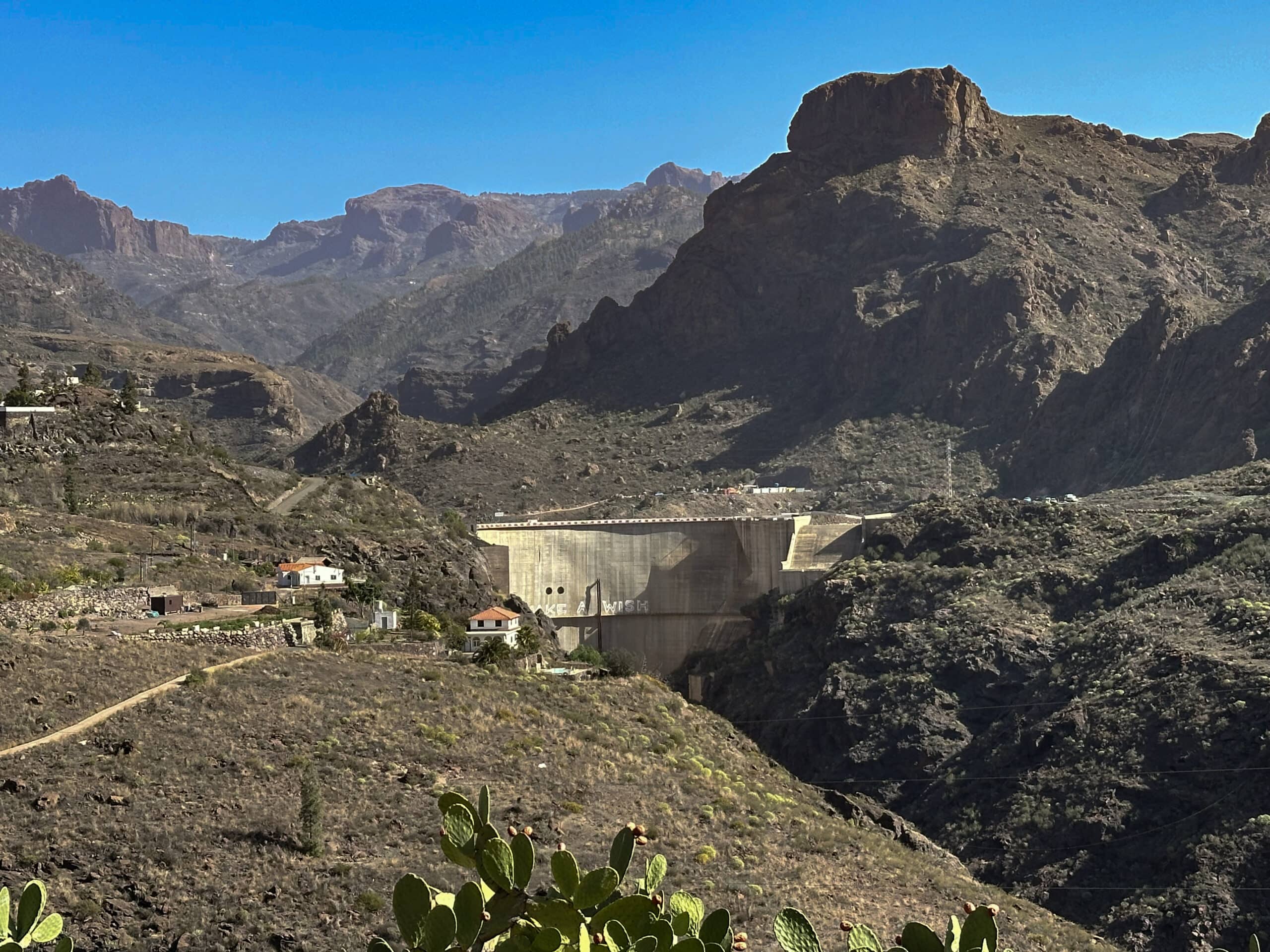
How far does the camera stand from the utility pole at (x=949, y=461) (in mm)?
130250

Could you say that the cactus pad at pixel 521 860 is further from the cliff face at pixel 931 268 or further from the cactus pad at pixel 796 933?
the cliff face at pixel 931 268

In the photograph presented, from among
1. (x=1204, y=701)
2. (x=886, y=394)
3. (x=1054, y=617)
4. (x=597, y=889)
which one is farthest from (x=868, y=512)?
(x=597, y=889)

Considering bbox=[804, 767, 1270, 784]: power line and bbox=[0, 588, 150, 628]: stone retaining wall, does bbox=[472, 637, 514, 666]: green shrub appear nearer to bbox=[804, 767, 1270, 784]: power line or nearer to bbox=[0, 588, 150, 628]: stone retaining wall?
bbox=[0, 588, 150, 628]: stone retaining wall

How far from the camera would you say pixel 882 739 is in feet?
252

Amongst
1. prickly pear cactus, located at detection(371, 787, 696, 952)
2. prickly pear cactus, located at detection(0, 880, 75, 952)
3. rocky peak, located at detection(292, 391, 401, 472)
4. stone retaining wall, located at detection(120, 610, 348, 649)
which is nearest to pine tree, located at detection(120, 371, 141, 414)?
stone retaining wall, located at detection(120, 610, 348, 649)

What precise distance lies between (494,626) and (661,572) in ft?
109

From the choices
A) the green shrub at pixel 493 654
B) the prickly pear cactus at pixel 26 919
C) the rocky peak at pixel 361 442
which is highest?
the rocky peak at pixel 361 442

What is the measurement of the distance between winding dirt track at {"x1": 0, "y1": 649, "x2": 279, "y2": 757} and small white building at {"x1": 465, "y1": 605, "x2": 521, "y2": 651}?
60.2 feet

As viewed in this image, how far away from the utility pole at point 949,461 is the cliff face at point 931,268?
2.46m

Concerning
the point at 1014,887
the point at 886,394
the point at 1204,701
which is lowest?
the point at 1014,887

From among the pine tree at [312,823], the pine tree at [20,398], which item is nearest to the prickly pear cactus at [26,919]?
the pine tree at [312,823]

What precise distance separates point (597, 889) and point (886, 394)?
5522 inches

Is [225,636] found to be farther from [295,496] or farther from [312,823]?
[295,496]

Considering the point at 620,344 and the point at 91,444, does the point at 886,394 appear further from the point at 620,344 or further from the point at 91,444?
the point at 91,444
